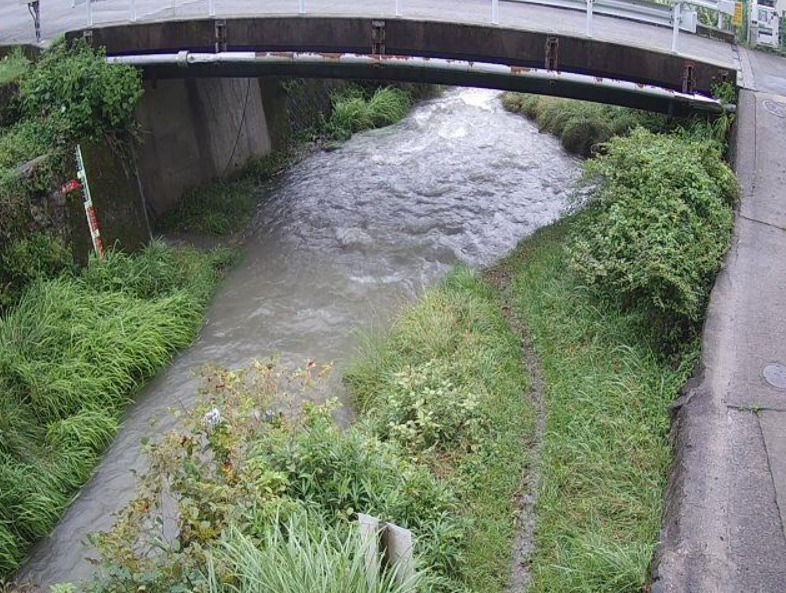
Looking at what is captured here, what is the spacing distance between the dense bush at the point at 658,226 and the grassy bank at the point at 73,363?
18.3ft

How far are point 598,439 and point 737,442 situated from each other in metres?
1.25

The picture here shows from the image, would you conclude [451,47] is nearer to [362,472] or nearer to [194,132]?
[194,132]

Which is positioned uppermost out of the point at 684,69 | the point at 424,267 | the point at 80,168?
the point at 684,69

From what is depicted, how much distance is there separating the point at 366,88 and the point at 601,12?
969 cm

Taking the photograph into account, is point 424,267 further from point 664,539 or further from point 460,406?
point 664,539

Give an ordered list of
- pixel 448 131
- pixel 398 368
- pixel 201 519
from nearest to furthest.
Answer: pixel 201 519 < pixel 398 368 < pixel 448 131

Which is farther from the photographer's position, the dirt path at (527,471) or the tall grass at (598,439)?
the dirt path at (527,471)

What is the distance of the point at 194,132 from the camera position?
15.9 metres

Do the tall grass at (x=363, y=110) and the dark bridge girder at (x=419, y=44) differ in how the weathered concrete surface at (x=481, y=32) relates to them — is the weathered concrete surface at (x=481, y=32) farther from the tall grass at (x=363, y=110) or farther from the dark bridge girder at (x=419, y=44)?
the tall grass at (x=363, y=110)

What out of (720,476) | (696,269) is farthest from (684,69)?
(720,476)

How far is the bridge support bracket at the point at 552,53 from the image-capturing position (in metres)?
12.3

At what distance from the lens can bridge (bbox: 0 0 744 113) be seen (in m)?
12.3

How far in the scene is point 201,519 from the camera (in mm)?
6023

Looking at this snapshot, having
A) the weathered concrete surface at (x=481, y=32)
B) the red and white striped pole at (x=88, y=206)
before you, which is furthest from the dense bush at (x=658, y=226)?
the red and white striped pole at (x=88, y=206)
